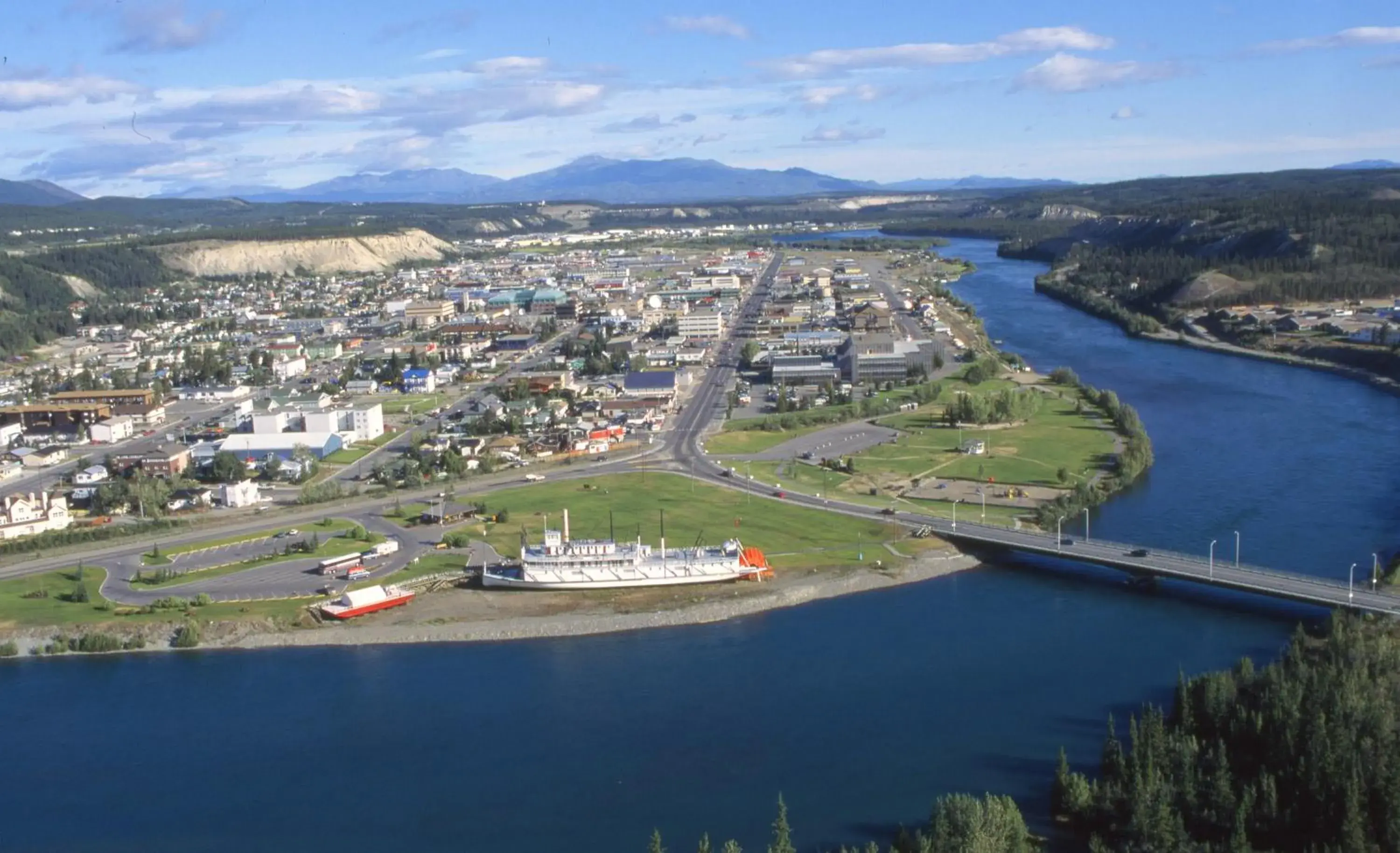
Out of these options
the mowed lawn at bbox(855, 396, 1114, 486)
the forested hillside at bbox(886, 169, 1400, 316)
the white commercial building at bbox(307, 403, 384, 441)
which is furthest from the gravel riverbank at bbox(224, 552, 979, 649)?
the forested hillside at bbox(886, 169, 1400, 316)

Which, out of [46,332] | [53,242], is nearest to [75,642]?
[46,332]

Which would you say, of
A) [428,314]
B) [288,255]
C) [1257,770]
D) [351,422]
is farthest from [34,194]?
[1257,770]

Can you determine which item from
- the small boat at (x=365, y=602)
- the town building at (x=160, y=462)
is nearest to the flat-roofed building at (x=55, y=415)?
the town building at (x=160, y=462)

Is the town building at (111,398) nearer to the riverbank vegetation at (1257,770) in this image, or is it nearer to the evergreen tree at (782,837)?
the evergreen tree at (782,837)

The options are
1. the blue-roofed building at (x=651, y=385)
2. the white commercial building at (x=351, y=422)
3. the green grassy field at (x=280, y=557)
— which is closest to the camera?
the green grassy field at (x=280, y=557)

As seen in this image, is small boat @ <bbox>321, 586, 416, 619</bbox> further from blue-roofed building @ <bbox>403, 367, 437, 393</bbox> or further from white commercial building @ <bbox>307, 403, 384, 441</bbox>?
blue-roofed building @ <bbox>403, 367, 437, 393</bbox>

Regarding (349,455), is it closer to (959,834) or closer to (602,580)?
(602,580)
